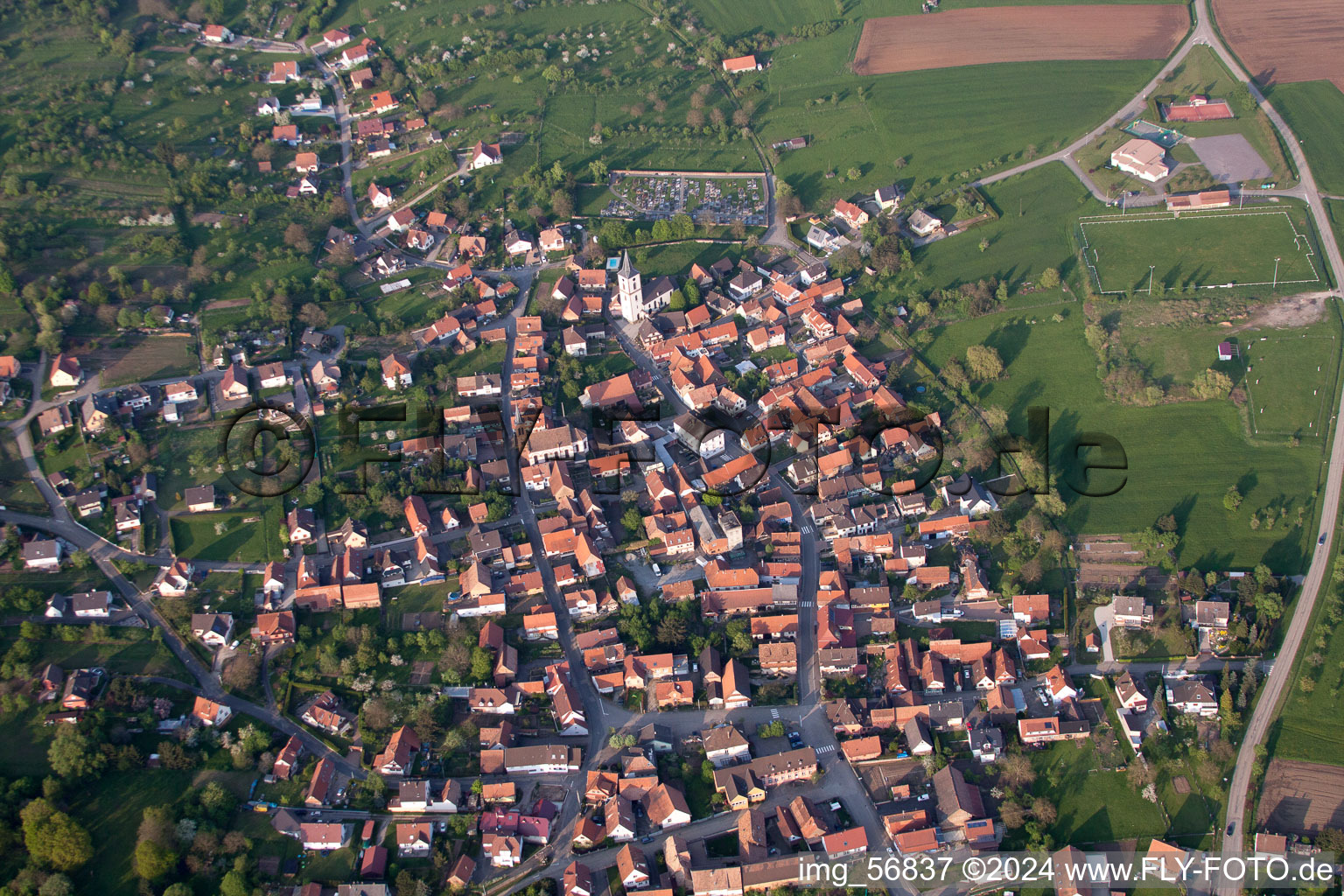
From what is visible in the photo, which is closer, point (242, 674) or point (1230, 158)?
point (242, 674)

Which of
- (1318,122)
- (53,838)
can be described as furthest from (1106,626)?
(1318,122)

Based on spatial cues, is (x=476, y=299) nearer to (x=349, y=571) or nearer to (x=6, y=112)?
(x=349, y=571)

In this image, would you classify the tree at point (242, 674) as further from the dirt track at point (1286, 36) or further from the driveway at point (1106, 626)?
the dirt track at point (1286, 36)

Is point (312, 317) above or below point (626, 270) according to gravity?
below

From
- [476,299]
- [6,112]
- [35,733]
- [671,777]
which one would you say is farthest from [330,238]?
[671,777]

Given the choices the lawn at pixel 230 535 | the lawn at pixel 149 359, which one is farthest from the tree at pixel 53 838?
the lawn at pixel 149 359

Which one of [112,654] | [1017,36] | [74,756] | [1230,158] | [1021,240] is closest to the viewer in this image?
[74,756]

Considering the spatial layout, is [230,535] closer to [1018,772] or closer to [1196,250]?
[1018,772]
